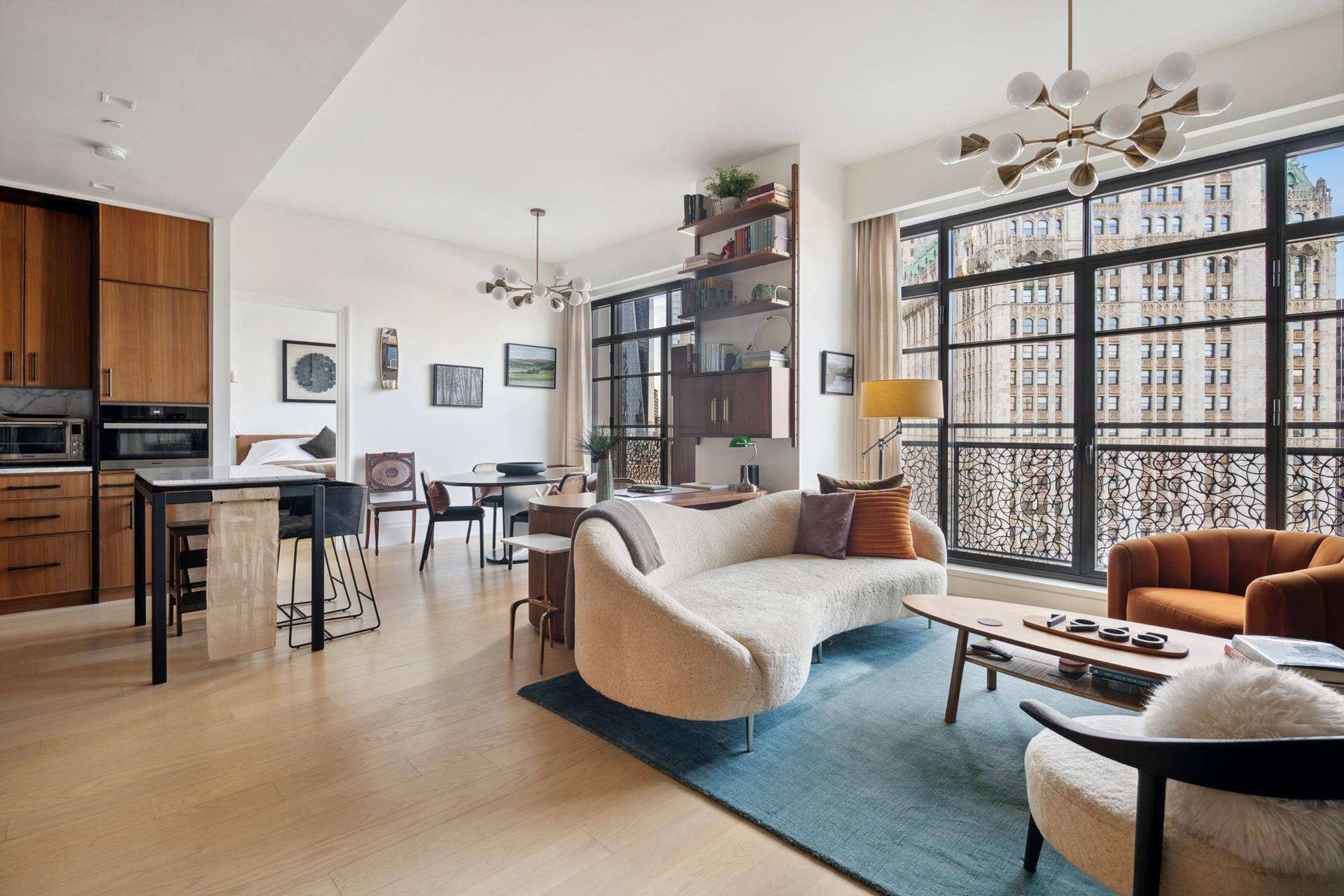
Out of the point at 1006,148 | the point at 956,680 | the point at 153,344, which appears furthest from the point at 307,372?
the point at 956,680

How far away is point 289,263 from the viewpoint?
5.95 m

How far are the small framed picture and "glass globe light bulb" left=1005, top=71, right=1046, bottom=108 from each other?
242 cm

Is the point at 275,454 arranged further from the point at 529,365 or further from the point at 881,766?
the point at 881,766

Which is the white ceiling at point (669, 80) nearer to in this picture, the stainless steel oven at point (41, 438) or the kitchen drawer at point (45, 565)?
the stainless steel oven at point (41, 438)

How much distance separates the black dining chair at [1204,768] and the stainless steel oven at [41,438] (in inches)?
218

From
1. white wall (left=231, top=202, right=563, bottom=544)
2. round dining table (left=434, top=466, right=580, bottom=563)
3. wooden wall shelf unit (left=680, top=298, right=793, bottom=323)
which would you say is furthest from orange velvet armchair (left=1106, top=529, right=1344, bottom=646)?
white wall (left=231, top=202, right=563, bottom=544)

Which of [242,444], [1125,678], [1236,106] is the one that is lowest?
[1125,678]

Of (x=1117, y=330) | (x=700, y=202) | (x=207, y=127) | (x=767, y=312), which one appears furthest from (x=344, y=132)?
(x=1117, y=330)

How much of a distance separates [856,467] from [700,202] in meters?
2.38

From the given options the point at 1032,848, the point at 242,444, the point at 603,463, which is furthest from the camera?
the point at 242,444

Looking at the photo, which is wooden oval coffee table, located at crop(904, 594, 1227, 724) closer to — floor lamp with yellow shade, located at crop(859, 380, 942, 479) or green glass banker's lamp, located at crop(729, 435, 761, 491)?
floor lamp with yellow shade, located at crop(859, 380, 942, 479)

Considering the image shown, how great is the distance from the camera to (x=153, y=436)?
4605 mm

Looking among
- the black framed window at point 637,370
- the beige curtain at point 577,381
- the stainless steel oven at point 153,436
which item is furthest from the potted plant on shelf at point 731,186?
the stainless steel oven at point 153,436

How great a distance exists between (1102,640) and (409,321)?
641 centimetres
